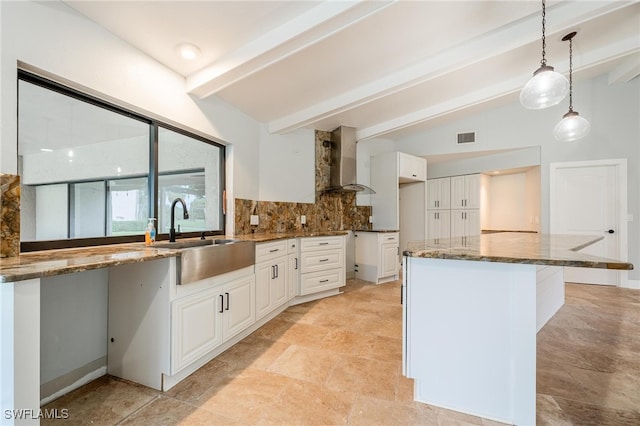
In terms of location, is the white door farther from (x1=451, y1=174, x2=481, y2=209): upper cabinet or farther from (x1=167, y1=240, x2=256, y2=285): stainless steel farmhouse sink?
(x1=167, y1=240, x2=256, y2=285): stainless steel farmhouse sink

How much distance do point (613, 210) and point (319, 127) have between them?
476cm

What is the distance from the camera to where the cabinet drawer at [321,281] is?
3.34m

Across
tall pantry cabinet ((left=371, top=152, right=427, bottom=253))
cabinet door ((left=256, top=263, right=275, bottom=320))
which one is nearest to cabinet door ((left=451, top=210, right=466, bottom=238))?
tall pantry cabinet ((left=371, top=152, right=427, bottom=253))

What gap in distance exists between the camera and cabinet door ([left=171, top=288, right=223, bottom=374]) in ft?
5.49

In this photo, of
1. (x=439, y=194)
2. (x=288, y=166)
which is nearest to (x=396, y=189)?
(x=439, y=194)

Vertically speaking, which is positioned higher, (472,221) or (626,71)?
(626,71)

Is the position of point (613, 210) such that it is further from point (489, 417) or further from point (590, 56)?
point (489, 417)

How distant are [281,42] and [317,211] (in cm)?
268

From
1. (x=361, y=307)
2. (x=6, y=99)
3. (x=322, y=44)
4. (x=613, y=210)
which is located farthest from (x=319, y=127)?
(x=613, y=210)

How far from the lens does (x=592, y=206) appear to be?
13.7 feet

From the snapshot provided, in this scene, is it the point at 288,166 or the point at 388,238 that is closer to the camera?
the point at 288,166

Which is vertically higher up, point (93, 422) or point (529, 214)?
point (529, 214)

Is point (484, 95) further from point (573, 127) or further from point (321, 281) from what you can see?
point (321, 281)

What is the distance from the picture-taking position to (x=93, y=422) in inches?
55.1
